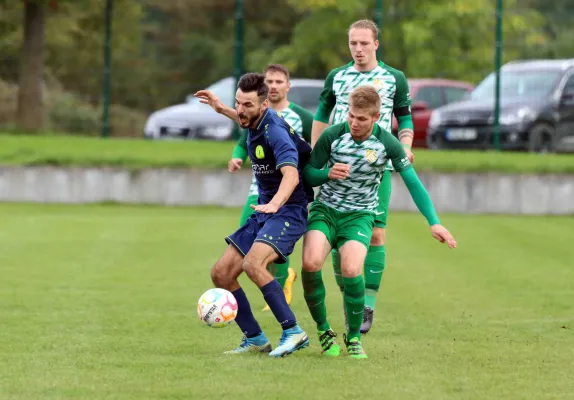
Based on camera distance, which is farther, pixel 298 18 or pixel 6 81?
pixel 298 18

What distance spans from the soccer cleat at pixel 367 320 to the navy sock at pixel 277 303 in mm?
1202

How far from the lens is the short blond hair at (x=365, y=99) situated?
24.3 feet

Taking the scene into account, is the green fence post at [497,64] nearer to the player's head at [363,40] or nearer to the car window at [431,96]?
the car window at [431,96]

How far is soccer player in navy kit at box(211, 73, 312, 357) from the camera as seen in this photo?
7.30 m

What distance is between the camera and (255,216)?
771 centimetres

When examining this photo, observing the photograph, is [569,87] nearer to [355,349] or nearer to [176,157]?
[176,157]

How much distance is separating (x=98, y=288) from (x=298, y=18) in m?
17.4

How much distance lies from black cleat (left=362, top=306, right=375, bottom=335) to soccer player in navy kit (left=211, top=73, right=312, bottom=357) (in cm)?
110

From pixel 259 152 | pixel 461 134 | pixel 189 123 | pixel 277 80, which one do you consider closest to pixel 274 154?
pixel 259 152

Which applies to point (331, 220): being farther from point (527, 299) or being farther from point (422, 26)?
point (422, 26)

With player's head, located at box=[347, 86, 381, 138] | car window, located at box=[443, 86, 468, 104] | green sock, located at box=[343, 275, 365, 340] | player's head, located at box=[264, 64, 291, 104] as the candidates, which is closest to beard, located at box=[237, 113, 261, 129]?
player's head, located at box=[347, 86, 381, 138]

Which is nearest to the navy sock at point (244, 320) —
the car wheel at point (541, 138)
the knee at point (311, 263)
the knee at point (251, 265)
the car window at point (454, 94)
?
the knee at point (251, 265)

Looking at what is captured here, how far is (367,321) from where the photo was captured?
8.55 m

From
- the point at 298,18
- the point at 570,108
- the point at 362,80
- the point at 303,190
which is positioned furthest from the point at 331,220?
the point at 298,18
